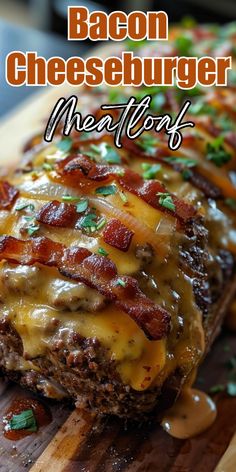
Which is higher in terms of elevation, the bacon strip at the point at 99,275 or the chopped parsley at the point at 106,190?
the chopped parsley at the point at 106,190

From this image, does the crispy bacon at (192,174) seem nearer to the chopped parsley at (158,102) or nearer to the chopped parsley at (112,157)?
the chopped parsley at (112,157)

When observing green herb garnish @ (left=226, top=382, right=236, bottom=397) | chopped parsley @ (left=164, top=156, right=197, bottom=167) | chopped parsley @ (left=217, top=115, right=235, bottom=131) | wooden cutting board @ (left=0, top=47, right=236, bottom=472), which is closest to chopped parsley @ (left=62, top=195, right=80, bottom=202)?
chopped parsley @ (left=164, top=156, right=197, bottom=167)

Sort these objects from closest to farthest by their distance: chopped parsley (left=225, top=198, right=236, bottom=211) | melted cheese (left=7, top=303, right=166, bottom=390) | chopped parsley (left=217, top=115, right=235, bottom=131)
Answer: melted cheese (left=7, top=303, right=166, bottom=390) < chopped parsley (left=225, top=198, right=236, bottom=211) < chopped parsley (left=217, top=115, right=235, bottom=131)

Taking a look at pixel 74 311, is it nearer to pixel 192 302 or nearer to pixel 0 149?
pixel 192 302

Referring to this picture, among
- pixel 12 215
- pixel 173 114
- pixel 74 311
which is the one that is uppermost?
pixel 173 114

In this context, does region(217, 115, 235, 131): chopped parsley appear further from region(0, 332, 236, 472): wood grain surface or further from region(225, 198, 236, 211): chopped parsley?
region(0, 332, 236, 472): wood grain surface

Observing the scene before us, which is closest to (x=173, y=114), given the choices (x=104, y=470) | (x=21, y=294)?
(x=21, y=294)

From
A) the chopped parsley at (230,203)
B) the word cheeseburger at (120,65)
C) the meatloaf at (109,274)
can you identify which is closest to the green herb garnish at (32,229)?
the meatloaf at (109,274)
